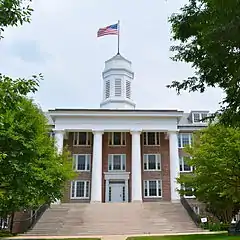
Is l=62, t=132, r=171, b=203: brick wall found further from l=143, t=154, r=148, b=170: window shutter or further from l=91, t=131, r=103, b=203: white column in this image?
l=91, t=131, r=103, b=203: white column

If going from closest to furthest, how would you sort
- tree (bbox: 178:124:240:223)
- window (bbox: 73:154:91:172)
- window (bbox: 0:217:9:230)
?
tree (bbox: 178:124:240:223)
window (bbox: 0:217:9:230)
window (bbox: 73:154:91:172)

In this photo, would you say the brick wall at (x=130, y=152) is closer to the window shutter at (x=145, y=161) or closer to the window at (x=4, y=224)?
the window shutter at (x=145, y=161)

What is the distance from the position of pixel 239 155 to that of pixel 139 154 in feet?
66.8

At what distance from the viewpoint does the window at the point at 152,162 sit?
43.2 metres

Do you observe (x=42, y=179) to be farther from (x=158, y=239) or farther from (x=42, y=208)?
(x=42, y=208)

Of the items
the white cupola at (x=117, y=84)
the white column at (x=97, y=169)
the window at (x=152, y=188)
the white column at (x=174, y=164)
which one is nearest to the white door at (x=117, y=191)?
the window at (x=152, y=188)

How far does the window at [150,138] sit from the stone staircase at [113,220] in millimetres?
10014

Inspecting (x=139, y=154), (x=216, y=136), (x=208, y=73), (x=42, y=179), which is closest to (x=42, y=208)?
(x=139, y=154)

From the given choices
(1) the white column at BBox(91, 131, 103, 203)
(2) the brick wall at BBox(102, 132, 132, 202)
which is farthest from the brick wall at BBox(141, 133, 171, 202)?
(1) the white column at BBox(91, 131, 103, 203)

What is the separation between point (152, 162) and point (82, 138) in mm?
8912

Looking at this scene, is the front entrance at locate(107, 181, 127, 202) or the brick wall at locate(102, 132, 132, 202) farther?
the brick wall at locate(102, 132, 132, 202)

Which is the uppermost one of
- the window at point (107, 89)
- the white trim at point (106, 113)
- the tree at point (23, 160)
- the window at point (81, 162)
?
the window at point (107, 89)

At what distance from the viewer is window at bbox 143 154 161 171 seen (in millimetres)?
Result: 43250

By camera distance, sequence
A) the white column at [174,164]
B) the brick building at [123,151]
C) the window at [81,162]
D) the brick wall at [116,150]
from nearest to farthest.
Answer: the white column at [174,164] < the brick building at [123,151] < the window at [81,162] < the brick wall at [116,150]
